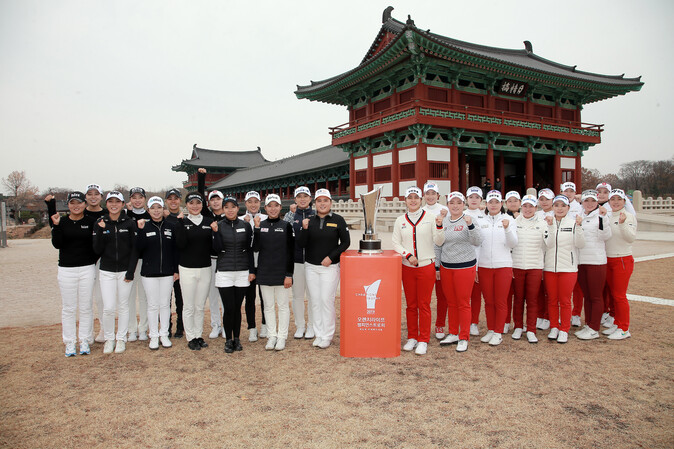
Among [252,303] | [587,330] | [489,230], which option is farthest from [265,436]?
[587,330]

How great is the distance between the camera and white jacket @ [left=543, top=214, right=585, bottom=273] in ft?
16.5

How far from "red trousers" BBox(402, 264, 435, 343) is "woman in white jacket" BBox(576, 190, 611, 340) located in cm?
215

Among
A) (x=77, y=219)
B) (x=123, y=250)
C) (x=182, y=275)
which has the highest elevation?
(x=77, y=219)

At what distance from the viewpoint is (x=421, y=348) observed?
Result: 4.79m

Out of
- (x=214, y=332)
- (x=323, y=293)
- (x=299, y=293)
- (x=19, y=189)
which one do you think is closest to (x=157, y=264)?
(x=214, y=332)

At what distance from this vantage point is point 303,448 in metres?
2.87

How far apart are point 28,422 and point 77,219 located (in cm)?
247

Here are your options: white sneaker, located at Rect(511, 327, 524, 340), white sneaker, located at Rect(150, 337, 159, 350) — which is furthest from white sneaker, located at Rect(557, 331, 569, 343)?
white sneaker, located at Rect(150, 337, 159, 350)

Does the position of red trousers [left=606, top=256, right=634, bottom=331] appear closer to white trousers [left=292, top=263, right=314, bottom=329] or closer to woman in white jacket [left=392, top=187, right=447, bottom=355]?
woman in white jacket [left=392, top=187, right=447, bottom=355]

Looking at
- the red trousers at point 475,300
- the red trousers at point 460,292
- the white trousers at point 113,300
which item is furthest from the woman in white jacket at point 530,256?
the white trousers at point 113,300

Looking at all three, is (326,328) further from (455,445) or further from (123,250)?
(123,250)

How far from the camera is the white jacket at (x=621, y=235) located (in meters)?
5.02

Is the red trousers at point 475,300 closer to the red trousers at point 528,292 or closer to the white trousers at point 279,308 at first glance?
the red trousers at point 528,292

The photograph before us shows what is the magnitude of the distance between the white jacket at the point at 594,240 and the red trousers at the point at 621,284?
22 cm
